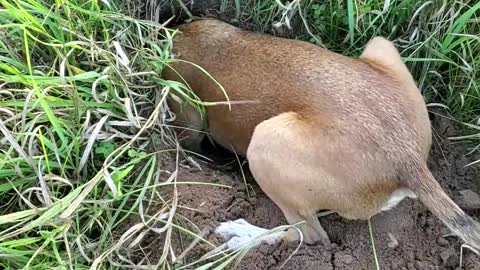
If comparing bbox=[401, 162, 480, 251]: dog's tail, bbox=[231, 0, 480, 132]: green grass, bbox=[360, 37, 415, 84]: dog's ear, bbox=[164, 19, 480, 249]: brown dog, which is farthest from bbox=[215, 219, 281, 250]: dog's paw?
bbox=[231, 0, 480, 132]: green grass

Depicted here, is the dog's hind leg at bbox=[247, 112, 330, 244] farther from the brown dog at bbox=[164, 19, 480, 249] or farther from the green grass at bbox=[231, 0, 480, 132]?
the green grass at bbox=[231, 0, 480, 132]

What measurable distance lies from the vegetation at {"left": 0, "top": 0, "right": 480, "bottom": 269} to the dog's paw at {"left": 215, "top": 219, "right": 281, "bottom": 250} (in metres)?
0.12

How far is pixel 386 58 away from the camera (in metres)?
3.52

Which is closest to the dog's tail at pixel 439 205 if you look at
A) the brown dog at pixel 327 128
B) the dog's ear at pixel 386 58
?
the brown dog at pixel 327 128

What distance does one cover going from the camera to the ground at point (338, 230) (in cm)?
323

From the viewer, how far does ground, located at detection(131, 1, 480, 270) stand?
3.23 metres

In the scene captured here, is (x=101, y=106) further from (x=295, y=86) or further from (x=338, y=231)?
(x=338, y=231)

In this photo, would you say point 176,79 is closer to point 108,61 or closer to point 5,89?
point 108,61

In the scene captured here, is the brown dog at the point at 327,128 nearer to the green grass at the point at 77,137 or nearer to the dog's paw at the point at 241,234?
the dog's paw at the point at 241,234

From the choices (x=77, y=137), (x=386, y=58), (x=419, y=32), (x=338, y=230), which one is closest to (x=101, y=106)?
(x=77, y=137)

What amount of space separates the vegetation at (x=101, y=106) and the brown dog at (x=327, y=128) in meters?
0.29

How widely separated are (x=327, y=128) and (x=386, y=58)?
1.95 feet

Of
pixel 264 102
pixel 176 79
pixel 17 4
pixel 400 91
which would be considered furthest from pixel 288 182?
pixel 17 4

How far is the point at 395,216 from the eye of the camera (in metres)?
3.41
